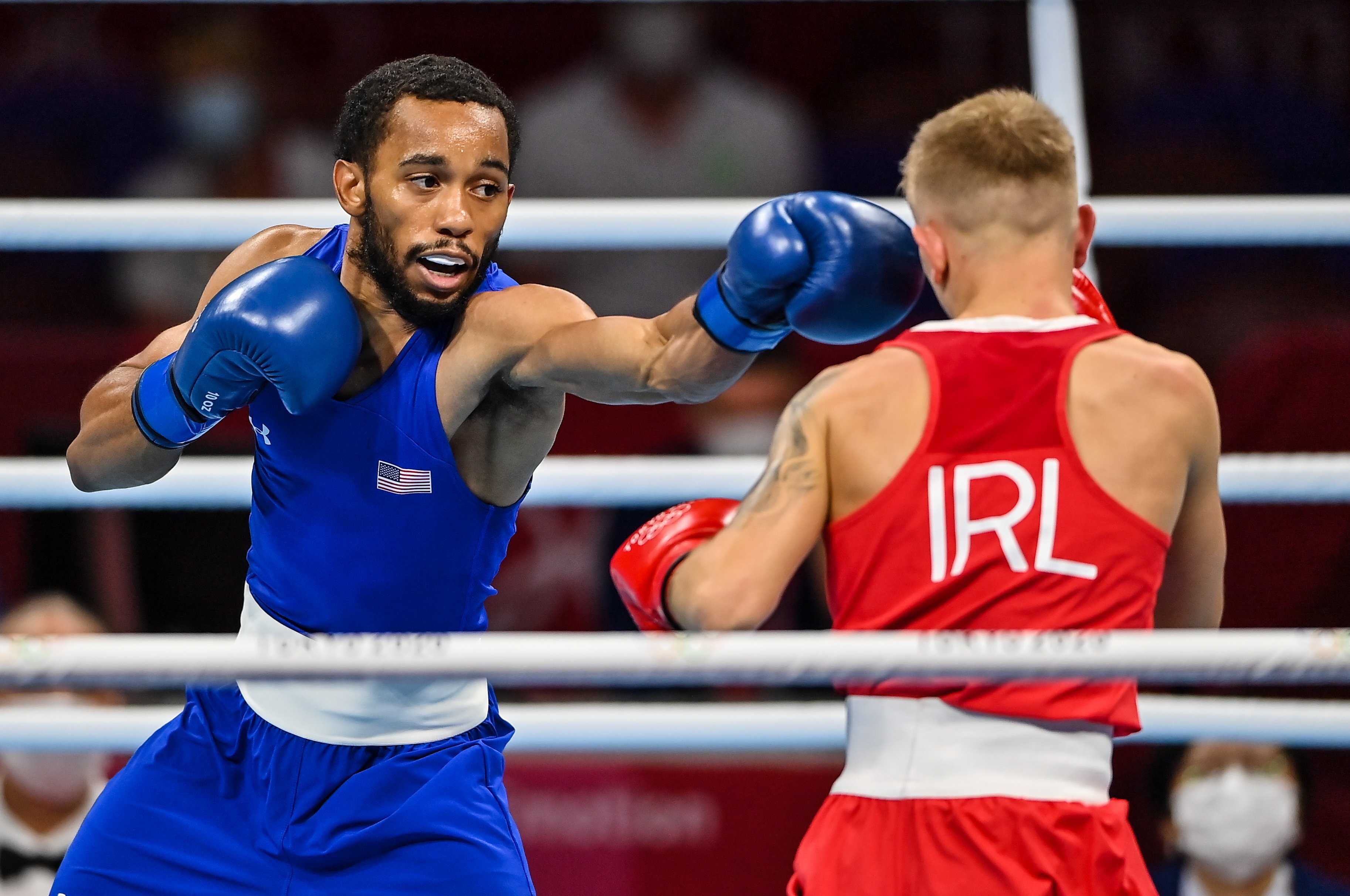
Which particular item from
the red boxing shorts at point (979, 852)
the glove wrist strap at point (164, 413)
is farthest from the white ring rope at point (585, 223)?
the red boxing shorts at point (979, 852)

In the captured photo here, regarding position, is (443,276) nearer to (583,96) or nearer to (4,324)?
(583,96)

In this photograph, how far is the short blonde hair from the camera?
5.33ft

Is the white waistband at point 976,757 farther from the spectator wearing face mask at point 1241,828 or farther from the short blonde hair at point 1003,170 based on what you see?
the spectator wearing face mask at point 1241,828

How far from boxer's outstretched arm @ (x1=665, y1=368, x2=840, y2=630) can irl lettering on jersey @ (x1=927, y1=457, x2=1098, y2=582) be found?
0.12 metres

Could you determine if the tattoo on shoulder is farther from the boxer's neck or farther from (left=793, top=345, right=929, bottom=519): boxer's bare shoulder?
the boxer's neck

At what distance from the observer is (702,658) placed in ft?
4.52

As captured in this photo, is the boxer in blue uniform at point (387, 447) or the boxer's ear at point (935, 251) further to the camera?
the boxer in blue uniform at point (387, 447)

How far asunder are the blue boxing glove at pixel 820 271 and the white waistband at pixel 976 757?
411 millimetres

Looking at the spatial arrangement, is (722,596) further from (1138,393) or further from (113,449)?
(113,449)

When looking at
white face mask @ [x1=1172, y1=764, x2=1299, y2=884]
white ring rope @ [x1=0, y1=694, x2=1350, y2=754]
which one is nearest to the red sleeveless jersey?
white ring rope @ [x1=0, y1=694, x2=1350, y2=754]

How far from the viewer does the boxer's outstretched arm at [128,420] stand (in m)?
1.99

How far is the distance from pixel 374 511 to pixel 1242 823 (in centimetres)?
179

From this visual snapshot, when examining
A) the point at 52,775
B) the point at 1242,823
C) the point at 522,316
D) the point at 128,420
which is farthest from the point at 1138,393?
the point at 52,775

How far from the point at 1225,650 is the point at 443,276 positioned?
1.03 meters
